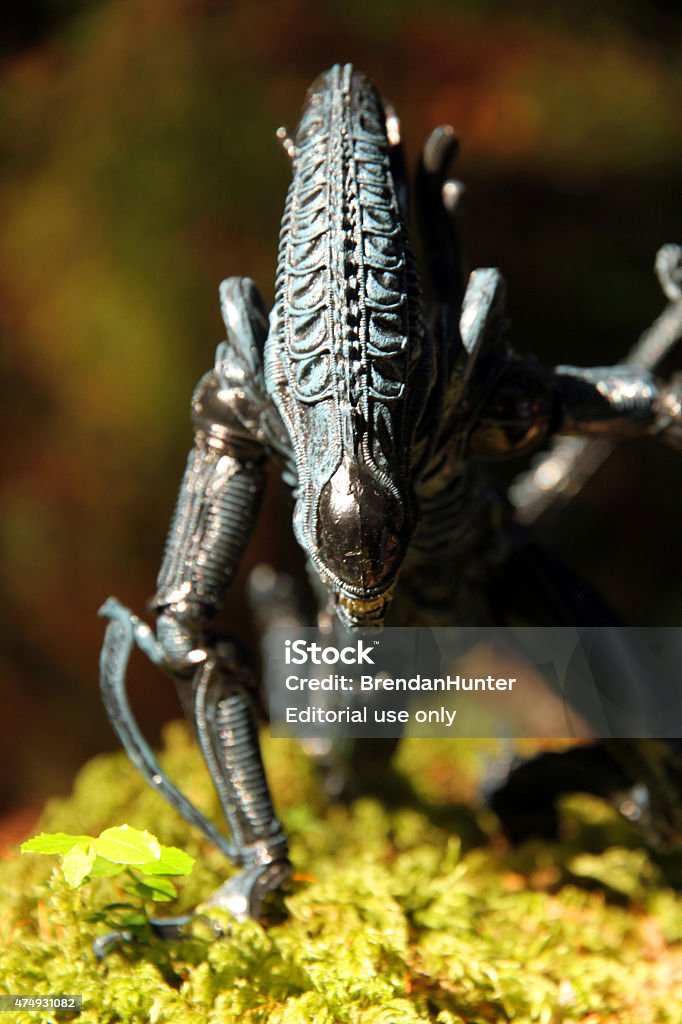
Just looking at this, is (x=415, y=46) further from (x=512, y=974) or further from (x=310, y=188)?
(x=512, y=974)

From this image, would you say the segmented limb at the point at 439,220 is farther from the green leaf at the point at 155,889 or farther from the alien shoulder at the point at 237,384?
the green leaf at the point at 155,889

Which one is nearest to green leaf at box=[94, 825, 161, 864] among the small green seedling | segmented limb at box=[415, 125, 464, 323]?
the small green seedling

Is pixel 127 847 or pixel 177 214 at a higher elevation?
pixel 177 214

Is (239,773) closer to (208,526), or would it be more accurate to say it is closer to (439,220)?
(208,526)

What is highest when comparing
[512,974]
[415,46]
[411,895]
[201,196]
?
[415,46]

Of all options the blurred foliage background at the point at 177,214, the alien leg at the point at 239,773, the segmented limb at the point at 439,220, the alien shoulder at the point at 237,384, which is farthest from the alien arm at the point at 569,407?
the blurred foliage background at the point at 177,214

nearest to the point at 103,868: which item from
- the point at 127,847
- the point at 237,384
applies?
the point at 127,847

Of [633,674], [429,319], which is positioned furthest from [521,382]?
[633,674]
